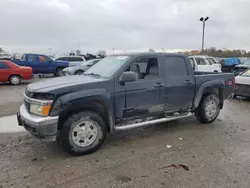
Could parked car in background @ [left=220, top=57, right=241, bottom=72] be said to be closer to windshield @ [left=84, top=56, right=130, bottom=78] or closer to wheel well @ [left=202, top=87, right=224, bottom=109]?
wheel well @ [left=202, top=87, right=224, bottom=109]

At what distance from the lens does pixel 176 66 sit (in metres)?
5.42

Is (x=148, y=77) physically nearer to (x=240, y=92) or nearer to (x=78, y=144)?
(x=78, y=144)

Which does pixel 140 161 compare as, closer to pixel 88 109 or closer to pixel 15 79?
pixel 88 109

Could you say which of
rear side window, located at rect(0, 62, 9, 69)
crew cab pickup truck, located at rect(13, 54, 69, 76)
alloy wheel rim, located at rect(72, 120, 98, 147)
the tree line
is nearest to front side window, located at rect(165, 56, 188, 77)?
Answer: alloy wheel rim, located at rect(72, 120, 98, 147)

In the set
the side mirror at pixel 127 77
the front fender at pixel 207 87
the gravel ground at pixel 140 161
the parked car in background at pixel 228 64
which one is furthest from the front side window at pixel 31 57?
the parked car in background at pixel 228 64

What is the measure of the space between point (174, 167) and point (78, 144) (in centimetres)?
167

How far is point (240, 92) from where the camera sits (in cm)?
967

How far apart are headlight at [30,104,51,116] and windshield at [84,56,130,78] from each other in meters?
1.34

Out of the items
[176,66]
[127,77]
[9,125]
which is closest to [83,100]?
[127,77]

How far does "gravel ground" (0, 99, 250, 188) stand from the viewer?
331cm

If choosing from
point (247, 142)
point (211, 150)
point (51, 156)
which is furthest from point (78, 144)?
point (247, 142)

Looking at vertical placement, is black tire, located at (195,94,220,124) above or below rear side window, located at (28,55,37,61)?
below

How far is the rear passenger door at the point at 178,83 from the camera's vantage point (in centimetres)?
518

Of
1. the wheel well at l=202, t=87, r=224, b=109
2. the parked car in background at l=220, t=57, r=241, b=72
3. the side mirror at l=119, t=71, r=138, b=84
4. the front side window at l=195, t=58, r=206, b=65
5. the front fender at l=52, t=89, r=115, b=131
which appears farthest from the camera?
the parked car in background at l=220, t=57, r=241, b=72
